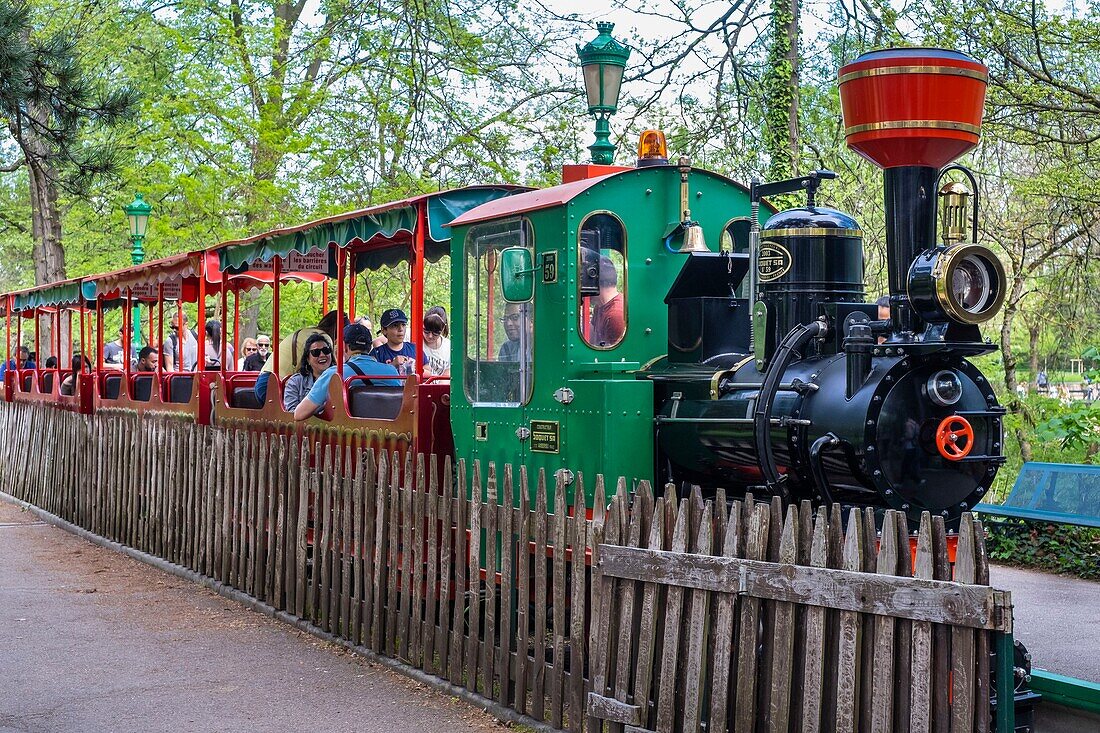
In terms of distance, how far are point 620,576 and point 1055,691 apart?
1847 millimetres

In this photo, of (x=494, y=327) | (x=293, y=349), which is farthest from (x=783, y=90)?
(x=494, y=327)

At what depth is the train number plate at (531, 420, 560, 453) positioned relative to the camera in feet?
21.6

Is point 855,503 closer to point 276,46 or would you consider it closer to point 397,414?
point 397,414

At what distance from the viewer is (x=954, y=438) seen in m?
5.32

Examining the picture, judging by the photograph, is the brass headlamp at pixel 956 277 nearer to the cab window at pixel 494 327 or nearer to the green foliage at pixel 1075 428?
A: the cab window at pixel 494 327

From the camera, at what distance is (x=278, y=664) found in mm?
7246

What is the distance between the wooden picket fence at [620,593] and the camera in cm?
421

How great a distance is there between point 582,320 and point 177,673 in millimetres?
3059

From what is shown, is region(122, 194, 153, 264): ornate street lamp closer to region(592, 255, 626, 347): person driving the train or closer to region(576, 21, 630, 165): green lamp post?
region(576, 21, 630, 165): green lamp post

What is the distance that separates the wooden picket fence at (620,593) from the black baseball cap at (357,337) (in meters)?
0.85

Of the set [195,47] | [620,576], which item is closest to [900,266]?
[620,576]

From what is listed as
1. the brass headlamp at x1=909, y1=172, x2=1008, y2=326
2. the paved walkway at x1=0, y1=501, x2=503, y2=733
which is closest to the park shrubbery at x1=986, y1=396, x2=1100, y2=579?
the brass headlamp at x1=909, y1=172, x2=1008, y2=326

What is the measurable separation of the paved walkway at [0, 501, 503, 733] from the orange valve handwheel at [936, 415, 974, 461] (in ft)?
8.25

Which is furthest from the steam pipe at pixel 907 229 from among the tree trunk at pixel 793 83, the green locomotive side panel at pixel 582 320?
the tree trunk at pixel 793 83
